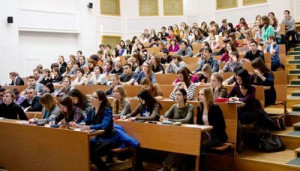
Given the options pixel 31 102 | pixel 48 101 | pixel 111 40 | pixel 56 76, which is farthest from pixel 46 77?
pixel 111 40

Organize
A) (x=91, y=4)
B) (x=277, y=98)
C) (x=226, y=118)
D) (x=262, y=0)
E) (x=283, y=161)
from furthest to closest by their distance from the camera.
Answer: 1. (x=91, y=4)
2. (x=262, y=0)
3. (x=277, y=98)
4. (x=226, y=118)
5. (x=283, y=161)

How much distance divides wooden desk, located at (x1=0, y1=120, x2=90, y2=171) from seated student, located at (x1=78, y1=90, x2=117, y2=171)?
233mm

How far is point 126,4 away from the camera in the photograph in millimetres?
15039

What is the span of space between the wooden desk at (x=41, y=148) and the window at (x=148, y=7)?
35.2ft

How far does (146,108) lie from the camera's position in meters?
4.84

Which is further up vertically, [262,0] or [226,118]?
[262,0]

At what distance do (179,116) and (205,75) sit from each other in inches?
62.4

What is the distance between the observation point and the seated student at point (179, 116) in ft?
13.8

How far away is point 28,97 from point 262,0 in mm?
8805

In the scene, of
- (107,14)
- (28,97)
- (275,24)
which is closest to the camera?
(28,97)

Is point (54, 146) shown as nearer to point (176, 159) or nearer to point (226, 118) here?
point (176, 159)

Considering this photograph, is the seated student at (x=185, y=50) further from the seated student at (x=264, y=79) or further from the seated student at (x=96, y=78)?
the seated student at (x=264, y=79)

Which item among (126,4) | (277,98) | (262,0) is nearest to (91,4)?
(126,4)

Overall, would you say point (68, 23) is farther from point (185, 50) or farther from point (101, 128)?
point (101, 128)
